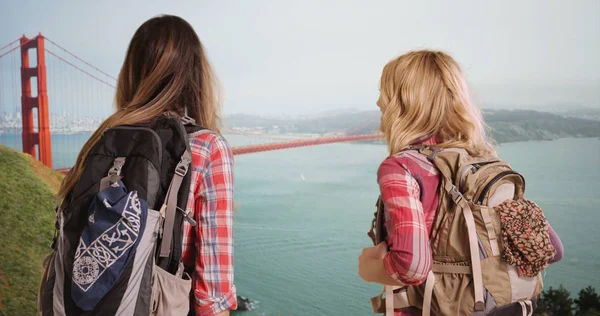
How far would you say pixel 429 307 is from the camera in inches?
39.4

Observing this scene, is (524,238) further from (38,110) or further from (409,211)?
(38,110)

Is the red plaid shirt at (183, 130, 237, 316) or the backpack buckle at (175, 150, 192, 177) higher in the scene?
the backpack buckle at (175, 150, 192, 177)

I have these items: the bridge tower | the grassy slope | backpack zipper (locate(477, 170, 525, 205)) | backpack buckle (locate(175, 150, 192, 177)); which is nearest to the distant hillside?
the bridge tower

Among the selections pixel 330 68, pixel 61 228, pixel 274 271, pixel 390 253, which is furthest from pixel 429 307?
pixel 330 68

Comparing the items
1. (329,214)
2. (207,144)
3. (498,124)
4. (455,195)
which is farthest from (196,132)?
(498,124)

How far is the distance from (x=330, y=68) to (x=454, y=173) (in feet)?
12.6

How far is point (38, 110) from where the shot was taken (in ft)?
14.0

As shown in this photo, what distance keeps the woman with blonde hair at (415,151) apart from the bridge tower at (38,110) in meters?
3.99

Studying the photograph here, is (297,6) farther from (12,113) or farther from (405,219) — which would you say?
(405,219)

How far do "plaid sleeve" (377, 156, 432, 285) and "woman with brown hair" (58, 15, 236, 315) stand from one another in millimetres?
320

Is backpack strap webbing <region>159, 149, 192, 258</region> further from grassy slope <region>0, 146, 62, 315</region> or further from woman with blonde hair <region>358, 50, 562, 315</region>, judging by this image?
grassy slope <region>0, 146, 62, 315</region>

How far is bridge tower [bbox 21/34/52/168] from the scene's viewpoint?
4.28 m

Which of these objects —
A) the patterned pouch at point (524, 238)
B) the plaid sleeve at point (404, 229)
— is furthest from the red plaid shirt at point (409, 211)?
the patterned pouch at point (524, 238)

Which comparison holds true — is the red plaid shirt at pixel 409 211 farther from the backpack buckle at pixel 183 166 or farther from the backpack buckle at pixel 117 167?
the backpack buckle at pixel 117 167
